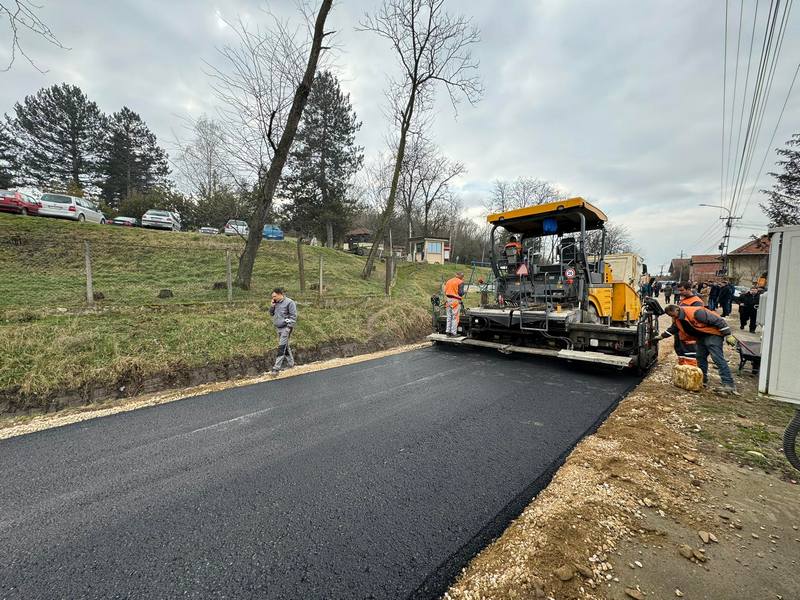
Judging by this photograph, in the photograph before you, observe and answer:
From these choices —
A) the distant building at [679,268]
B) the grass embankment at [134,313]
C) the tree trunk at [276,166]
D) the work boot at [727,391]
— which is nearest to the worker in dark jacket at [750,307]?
the work boot at [727,391]

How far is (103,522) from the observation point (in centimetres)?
232

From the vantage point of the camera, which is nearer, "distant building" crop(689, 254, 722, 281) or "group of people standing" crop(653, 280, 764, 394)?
"group of people standing" crop(653, 280, 764, 394)

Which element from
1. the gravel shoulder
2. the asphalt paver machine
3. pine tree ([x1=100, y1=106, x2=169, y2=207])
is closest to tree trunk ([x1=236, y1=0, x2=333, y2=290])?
the asphalt paver machine

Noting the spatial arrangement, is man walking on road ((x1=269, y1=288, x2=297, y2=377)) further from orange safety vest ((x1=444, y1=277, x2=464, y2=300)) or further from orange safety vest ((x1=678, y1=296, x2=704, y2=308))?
orange safety vest ((x1=678, y1=296, x2=704, y2=308))

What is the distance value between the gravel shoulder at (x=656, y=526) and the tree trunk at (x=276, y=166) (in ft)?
30.7

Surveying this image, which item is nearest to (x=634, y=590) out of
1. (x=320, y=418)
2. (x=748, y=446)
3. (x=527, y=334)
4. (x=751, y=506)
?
(x=751, y=506)

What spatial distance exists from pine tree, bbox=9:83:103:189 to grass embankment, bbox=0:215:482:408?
25.1 metres

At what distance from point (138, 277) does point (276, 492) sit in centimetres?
1095

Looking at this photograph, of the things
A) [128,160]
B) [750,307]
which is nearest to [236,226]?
[750,307]

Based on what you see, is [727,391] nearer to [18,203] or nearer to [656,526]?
[656,526]

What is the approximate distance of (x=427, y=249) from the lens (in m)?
34.0

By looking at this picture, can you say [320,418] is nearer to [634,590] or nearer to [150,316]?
[634,590]

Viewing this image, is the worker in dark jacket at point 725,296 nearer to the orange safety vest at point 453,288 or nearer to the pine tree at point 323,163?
the orange safety vest at point 453,288

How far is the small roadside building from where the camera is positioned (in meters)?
33.9
